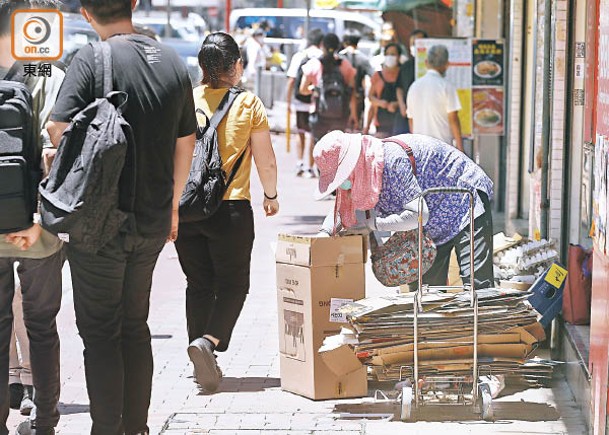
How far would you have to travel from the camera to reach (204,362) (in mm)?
6816

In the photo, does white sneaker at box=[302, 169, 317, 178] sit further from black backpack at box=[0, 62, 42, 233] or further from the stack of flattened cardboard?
black backpack at box=[0, 62, 42, 233]

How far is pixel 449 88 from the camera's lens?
453 inches

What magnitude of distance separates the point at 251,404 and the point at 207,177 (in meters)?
1.15

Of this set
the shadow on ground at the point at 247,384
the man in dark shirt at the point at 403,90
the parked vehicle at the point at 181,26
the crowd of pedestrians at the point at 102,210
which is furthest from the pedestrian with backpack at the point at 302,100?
the parked vehicle at the point at 181,26

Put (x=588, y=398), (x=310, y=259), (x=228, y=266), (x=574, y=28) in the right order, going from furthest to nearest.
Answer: (x=574, y=28), (x=228, y=266), (x=310, y=259), (x=588, y=398)

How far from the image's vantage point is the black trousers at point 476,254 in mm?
6965

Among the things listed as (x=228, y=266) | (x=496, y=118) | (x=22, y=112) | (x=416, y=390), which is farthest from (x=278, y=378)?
→ (x=496, y=118)

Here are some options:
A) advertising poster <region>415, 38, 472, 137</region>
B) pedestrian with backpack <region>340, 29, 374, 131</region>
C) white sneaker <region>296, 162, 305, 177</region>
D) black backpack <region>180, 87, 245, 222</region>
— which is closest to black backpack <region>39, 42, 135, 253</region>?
black backpack <region>180, 87, 245, 222</region>

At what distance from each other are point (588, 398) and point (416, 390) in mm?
779

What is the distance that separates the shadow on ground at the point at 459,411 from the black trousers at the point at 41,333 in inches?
57.8

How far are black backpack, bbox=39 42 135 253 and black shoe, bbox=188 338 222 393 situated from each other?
190cm

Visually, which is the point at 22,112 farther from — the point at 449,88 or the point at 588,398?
the point at 449,88

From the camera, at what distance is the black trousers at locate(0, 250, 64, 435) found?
5.55 m
